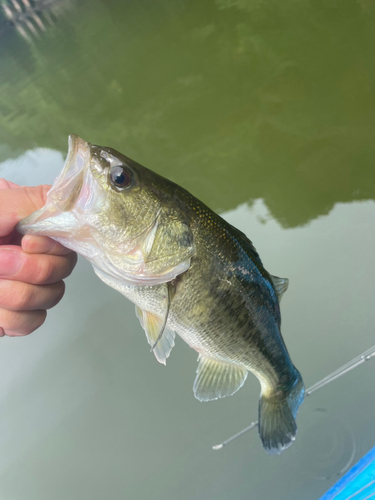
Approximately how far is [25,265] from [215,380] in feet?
2.46

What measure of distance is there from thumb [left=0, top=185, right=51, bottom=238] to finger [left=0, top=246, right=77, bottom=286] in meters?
0.07

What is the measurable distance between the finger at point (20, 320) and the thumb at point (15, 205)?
10.2 inches

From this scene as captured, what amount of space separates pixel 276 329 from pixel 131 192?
68 centimetres

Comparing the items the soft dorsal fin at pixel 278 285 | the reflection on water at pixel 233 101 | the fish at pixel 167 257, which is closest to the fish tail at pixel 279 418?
the fish at pixel 167 257

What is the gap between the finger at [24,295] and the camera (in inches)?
35.2

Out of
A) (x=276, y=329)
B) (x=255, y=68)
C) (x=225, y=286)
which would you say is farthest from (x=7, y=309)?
(x=255, y=68)

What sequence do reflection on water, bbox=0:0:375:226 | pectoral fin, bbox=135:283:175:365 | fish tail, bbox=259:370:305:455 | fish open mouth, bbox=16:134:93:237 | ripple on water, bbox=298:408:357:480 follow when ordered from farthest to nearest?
reflection on water, bbox=0:0:375:226 → ripple on water, bbox=298:408:357:480 → fish tail, bbox=259:370:305:455 → pectoral fin, bbox=135:283:175:365 → fish open mouth, bbox=16:134:93:237

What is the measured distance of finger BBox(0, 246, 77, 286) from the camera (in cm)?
85

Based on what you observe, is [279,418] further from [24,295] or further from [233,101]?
[233,101]

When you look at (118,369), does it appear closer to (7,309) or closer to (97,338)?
(97,338)

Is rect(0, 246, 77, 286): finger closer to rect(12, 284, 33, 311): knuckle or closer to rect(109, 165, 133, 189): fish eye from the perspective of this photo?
rect(12, 284, 33, 311): knuckle

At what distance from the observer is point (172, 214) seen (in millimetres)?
883

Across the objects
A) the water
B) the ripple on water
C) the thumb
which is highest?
the thumb

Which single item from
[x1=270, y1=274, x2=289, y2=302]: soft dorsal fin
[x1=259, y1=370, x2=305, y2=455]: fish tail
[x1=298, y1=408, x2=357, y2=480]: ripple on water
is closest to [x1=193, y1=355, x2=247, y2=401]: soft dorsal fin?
[x1=259, y1=370, x2=305, y2=455]: fish tail
